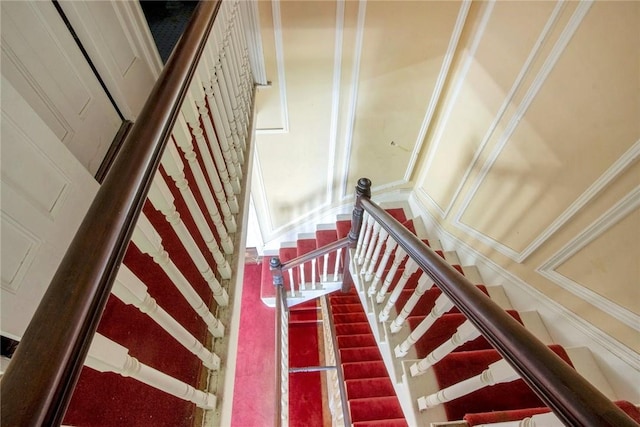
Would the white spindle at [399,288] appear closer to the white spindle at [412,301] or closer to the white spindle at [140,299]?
the white spindle at [412,301]

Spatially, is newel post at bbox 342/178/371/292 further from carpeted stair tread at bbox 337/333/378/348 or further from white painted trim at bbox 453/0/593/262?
white painted trim at bbox 453/0/593/262

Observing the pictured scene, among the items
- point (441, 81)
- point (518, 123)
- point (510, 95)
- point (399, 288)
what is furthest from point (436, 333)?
point (441, 81)

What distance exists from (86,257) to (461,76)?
2.73 metres

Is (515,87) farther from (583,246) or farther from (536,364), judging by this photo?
(536,364)

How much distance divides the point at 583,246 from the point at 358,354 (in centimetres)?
172

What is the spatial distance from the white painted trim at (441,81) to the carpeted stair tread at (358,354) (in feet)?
5.95

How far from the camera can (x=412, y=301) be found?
1.21 m

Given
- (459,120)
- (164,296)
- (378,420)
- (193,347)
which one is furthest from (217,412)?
(459,120)

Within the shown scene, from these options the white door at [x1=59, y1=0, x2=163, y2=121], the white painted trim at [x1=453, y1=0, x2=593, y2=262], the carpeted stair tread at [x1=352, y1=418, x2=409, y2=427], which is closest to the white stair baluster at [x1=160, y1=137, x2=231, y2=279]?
the white door at [x1=59, y1=0, x2=163, y2=121]

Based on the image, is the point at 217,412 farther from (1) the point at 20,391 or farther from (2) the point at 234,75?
(2) the point at 234,75

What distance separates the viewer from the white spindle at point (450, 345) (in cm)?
85

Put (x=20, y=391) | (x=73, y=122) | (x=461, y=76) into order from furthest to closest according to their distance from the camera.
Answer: (x=461, y=76) → (x=73, y=122) → (x=20, y=391)

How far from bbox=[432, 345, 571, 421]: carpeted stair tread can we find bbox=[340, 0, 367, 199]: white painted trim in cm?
202

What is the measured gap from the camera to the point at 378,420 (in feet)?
6.41
